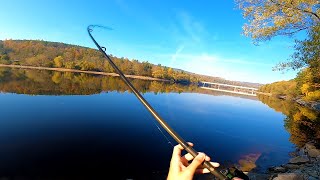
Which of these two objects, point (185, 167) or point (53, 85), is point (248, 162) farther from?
point (53, 85)

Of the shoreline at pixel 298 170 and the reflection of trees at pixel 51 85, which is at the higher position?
the reflection of trees at pixel 51 85

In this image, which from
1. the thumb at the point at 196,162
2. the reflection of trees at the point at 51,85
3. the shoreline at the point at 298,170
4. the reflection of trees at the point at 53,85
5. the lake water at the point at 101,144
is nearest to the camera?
the thumb at the point at 196,162

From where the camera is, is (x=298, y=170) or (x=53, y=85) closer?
(x=298, y=170)

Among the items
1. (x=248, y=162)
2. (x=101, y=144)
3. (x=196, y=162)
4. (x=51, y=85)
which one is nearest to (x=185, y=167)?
(x=196, y=162)

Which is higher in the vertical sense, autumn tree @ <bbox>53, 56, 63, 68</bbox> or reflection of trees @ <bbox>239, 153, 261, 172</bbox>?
autumn tree @ <bbox>53, 56, 63, 68</bbox>

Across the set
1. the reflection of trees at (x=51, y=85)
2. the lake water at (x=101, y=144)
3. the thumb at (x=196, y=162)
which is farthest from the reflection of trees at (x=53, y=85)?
the thumb at (x=196, y=162)

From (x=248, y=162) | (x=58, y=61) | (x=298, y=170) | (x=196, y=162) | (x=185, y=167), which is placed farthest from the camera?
(x=58, y=61)

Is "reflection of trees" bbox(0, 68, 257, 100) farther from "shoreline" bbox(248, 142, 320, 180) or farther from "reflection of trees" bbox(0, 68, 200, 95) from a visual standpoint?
"shoreline" bbox(248, 142, 320, 180)

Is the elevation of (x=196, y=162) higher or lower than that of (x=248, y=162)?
higher

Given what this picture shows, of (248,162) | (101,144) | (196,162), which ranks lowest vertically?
(248,162)

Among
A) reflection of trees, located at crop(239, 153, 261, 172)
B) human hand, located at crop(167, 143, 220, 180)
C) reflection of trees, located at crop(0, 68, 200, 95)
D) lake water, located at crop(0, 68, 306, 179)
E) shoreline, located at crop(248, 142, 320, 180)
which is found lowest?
reflection of trees, located at crop(239, 153, 261, 172)

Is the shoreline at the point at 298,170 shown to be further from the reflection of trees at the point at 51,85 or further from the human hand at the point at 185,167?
the reflection of trees at the point at 51,85

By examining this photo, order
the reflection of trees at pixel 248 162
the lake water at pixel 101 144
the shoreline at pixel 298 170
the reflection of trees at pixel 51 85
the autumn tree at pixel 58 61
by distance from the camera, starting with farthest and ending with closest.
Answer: the autumn tree at pixel 58 61 → the reflection of trees at pixel 51 85 → the reflection of trees at pixel 248 162 → the lake water at pixel 101 144 → the shoreline at pixel 298 170

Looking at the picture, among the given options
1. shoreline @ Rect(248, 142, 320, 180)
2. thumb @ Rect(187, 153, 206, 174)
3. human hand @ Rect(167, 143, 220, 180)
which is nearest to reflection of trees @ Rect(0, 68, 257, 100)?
shoreline @ Rect(248, 142, 320, 180)
